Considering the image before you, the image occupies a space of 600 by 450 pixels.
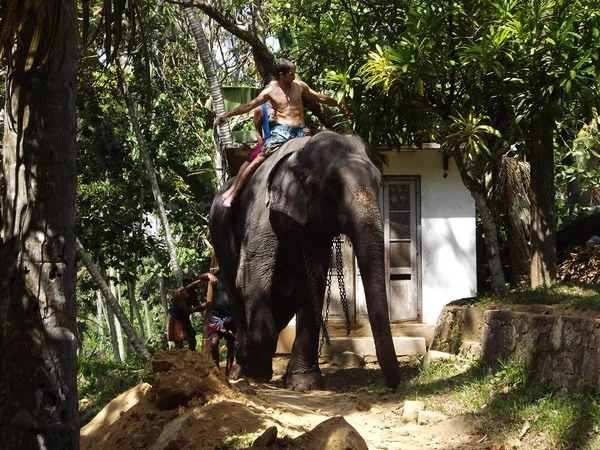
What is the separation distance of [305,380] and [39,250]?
215 inches

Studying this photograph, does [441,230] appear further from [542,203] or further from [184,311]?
[184,311]

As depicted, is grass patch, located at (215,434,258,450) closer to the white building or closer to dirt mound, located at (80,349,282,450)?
dirt mound, located at (80,349,282,450)

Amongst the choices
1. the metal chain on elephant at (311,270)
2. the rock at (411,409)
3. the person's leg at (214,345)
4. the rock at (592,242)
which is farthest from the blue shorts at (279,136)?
the rock at (592,242)

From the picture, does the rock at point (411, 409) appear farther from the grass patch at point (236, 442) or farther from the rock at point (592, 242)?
the rock at point (592, 242)

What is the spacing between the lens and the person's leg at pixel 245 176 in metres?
9.66

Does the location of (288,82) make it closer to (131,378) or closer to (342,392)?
(342,392)

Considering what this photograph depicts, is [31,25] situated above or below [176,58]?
below

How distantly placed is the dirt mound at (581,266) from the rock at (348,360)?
10.4 ft

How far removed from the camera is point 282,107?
9.32m

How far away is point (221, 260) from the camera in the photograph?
416 inches

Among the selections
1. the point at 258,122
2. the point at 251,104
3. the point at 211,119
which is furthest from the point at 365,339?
the point at 211,119

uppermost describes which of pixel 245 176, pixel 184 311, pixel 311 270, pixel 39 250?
pixel 245 176

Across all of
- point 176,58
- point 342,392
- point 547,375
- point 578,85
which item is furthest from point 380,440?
point 176,58

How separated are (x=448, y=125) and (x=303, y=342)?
2.95 m
